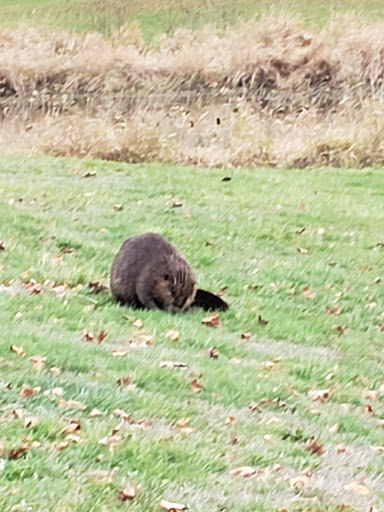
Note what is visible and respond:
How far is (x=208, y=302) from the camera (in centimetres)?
764

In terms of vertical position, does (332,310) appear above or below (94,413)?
below

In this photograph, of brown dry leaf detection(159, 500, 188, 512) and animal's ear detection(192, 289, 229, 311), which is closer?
brown dry leaf detection(159, 500, 188, 512)

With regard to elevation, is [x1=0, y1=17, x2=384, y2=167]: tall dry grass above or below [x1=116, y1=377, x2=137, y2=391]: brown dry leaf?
below

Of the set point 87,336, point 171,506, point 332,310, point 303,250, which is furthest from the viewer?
point 303,250

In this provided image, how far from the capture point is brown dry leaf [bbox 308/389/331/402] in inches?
237

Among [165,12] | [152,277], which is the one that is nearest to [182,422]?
[152,277]

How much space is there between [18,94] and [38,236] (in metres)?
17.6

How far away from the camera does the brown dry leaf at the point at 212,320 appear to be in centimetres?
733

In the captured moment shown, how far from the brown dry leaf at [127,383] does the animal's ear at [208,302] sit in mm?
2085

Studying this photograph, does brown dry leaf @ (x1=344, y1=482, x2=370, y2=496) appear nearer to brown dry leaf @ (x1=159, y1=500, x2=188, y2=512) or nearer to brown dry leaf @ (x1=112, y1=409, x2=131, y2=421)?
brown dry leaf @ (x1=159, y1=500, x2=188, y2=512)

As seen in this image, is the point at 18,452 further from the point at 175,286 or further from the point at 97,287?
the point at 97,287

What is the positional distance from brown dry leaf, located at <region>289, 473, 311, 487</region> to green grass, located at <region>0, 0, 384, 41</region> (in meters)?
26.2

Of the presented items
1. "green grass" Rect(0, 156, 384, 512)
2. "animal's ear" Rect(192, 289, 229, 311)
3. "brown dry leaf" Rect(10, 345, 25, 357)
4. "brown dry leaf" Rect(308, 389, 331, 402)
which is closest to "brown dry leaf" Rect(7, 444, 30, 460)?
"green grass" Rect(0, 156, 384, 512)

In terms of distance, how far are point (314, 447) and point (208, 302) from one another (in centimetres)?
Answer: 267
